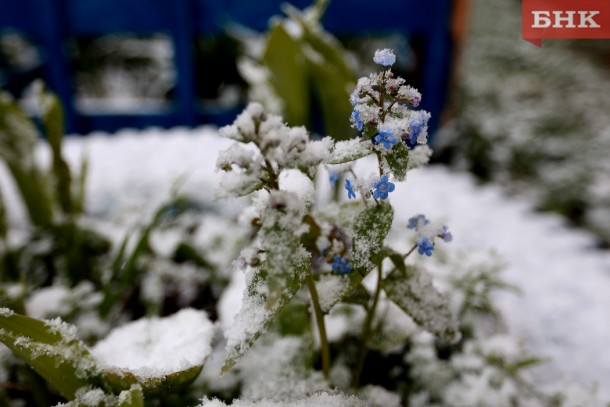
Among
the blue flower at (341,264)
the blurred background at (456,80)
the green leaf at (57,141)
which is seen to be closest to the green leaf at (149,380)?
the blue flower at (341,264)

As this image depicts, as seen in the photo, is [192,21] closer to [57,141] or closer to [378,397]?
[57,141]

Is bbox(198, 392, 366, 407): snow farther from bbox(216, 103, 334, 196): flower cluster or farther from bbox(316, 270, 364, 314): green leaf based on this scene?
bbox(216, 103, 334, 196): flower cluster

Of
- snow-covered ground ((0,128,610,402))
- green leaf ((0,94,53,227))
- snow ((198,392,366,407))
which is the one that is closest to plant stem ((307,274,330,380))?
→ snow ((198,392,366,407))

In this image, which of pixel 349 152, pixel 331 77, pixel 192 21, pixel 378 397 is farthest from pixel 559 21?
pixel 192 21

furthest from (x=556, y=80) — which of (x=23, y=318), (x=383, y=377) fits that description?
(x=23, y=318)

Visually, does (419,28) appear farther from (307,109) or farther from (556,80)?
(307,109)

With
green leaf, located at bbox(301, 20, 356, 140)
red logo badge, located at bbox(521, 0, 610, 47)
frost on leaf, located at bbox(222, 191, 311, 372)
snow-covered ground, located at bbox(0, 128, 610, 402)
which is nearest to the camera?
frost on leaf, located at bbox(222, 191, 311, 372)
